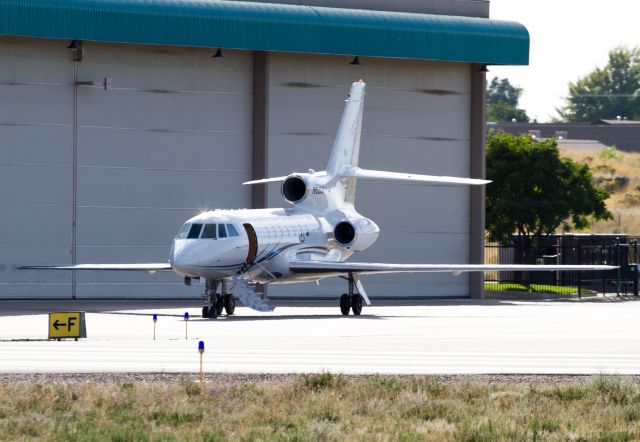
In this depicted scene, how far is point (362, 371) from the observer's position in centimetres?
2159

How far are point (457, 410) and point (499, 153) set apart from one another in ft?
154

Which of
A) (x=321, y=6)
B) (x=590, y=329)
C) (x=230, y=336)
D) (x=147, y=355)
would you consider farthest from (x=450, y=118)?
(x=147, y=355)

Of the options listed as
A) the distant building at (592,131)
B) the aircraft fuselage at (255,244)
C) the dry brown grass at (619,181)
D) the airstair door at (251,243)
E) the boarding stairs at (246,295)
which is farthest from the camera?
the distant building at (592,131)

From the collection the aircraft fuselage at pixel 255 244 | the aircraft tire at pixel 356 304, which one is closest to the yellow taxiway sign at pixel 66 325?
the aircraft fuselage at pixel 255 244

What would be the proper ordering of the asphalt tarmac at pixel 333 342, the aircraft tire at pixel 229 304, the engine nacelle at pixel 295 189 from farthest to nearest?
the engine nacelle at pixel 295 189 < the aircraft tire at pixel 229 304 < the asphalt tarmac at pixel 333 342

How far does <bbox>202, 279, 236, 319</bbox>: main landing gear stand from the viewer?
36656 mm

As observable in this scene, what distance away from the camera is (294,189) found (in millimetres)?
42094

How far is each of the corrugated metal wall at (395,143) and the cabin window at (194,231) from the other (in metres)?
11.9

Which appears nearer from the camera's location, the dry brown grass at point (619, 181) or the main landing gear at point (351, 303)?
the main landing gear at point (351, 303)

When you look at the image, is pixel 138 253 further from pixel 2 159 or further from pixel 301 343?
pixel 301 343

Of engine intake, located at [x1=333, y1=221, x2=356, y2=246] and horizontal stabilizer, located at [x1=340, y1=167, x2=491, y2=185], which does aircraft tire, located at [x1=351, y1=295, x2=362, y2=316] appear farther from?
horizontal stabilizer, located at [x1=340, y1=167, x2=491, y2=185]

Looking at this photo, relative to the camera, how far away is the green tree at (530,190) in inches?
2420

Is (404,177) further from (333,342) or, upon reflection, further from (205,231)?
(333,342)

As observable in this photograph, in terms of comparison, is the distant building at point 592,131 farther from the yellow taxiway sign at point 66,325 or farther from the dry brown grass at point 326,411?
the dry brown grass at point 326,411
